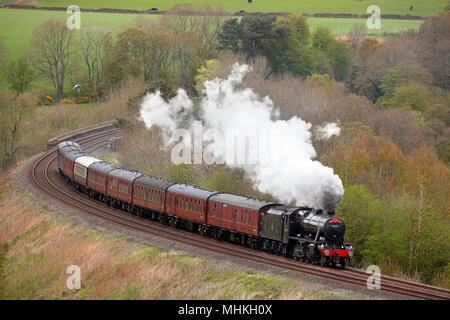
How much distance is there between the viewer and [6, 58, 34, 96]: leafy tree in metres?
126

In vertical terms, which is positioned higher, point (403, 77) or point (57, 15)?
point (57, 15)

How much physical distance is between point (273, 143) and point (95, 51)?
9135 cm

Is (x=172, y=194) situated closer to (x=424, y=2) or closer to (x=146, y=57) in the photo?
(x=146, y=57)

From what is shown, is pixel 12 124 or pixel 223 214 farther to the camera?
pixel 12 124

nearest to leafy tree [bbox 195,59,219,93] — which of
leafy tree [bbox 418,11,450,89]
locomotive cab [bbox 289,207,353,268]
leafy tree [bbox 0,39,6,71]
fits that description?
leafy tree [bbox 418,11,450,89]

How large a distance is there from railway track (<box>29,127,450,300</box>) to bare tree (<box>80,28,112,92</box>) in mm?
42850

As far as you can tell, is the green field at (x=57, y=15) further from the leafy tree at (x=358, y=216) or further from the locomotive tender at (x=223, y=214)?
the leafy tree at (x=358, y=216)

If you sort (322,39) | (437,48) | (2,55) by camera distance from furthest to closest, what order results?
(322,39) < (2,55) < (437,48)

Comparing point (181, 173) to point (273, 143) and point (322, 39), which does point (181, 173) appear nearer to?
point (273, 143)

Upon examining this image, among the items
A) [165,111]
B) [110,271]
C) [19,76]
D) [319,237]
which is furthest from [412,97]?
[110,271]

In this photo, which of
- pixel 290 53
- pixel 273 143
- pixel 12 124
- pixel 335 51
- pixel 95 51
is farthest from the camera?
pixel 335 51

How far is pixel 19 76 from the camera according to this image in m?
126

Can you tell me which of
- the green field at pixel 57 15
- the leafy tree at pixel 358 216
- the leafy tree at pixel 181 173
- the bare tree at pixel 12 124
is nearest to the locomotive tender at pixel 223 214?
the leafy tree at pixel 181 173
